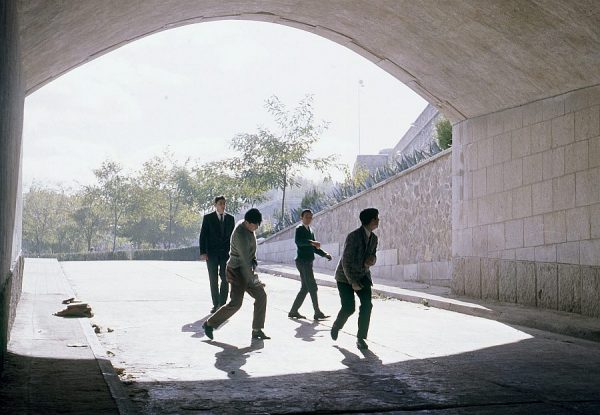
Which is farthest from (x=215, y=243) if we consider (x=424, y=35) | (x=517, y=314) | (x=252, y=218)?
(x=424, y=35)

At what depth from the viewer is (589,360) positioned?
8.48m

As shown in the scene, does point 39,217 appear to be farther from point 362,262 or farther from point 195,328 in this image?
point 362,262

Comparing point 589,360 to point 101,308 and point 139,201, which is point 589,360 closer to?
point 101,308

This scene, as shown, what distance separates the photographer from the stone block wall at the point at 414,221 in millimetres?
18750

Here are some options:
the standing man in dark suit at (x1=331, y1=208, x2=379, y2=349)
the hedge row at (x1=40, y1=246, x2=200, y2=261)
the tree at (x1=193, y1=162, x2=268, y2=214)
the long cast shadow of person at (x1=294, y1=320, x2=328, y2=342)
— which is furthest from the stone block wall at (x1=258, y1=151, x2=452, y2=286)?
the hedge row at (x1=40, y1=246, x2=200, y2=261)

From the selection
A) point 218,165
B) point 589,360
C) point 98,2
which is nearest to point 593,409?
point 589,360

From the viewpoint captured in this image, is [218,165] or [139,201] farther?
[139,201]

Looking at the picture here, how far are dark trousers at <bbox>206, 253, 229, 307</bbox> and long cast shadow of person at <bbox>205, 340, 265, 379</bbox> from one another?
2.75 m

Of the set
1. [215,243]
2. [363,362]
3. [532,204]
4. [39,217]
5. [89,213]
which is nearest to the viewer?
[363,362]

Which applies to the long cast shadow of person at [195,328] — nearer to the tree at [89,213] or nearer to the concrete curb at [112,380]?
the concrete curb at [112,380]

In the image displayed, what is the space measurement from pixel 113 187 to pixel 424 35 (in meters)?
58.5

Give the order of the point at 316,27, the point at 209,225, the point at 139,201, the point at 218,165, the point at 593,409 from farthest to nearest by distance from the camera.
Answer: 1. the point at 139,201
2. the point at 218,165
3. the point at 316,27
4. the point at 209,225
5. the point at 593,409

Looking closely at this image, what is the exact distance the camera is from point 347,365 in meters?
7.86

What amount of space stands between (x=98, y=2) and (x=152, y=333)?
13.8 feet
